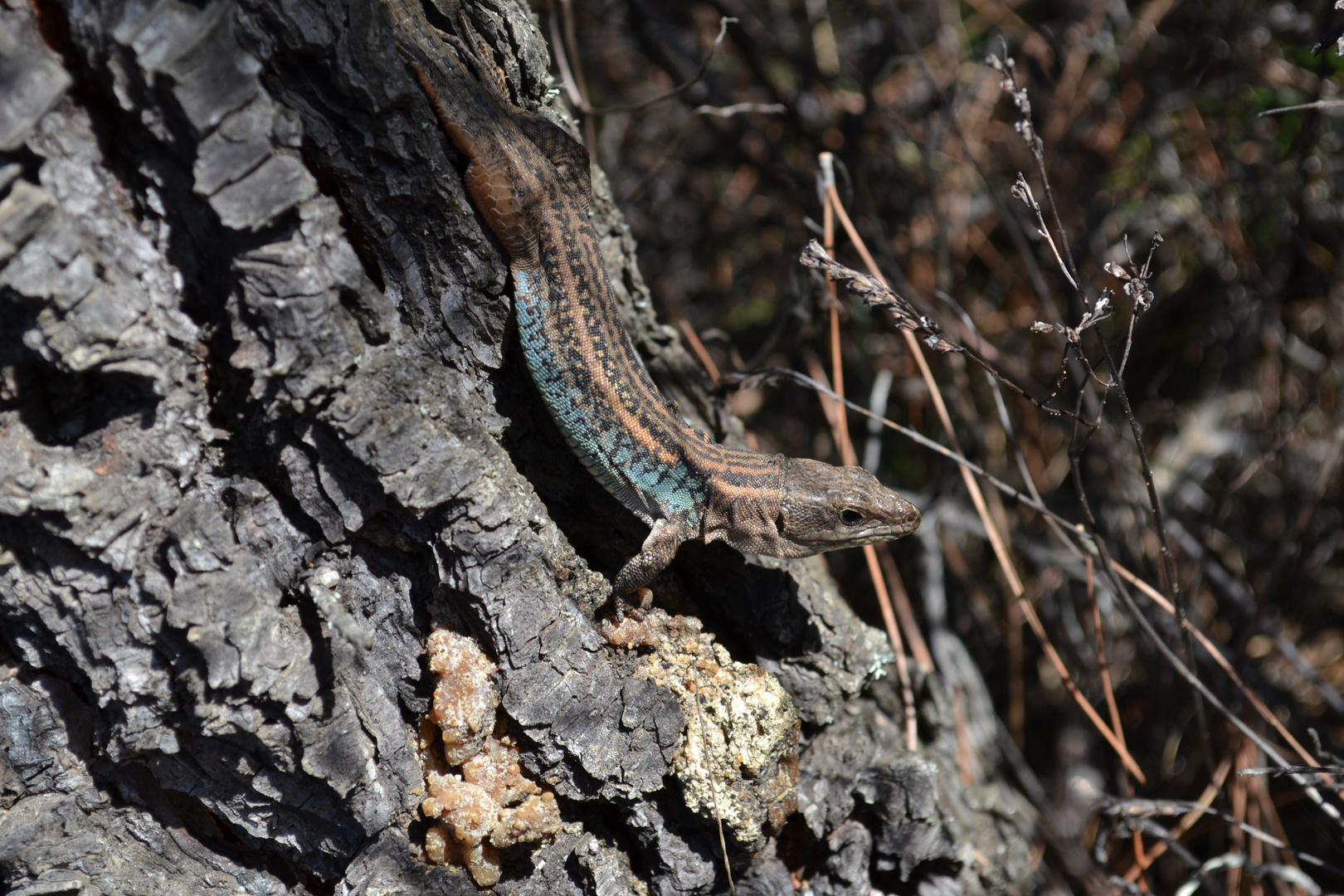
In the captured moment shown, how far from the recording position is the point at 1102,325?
4102 millimetres

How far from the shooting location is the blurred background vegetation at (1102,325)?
4.20 m

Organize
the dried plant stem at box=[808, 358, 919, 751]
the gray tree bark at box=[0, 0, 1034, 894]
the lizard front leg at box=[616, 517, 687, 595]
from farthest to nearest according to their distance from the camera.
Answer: the dried plant stem at box=[808, 358, 919, 751], the lizard front leg at box=[616, 517, 687, 595], the gray tree bark at box=[0, 0, 1034, 894]

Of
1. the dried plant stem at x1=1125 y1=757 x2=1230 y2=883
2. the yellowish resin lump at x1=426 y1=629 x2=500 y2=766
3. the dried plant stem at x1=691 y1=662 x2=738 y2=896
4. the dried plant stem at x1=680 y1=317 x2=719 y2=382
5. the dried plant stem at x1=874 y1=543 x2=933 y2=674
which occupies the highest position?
the dried plant stem at x1=680 y1=317 x2=719 y2=382

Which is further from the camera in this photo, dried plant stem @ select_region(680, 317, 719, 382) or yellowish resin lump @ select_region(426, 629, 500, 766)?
dried plant stem @ select_region(680, 317, 719, 382)

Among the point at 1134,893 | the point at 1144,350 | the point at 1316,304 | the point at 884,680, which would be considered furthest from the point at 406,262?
the point at 1316,304

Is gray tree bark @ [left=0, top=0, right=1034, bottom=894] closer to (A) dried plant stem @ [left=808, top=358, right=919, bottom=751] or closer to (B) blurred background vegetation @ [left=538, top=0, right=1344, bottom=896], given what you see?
(A) dried plant stem @ [left=808, top=358, right=919, bottom=751]

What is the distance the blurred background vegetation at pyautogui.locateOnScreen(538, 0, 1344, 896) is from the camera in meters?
4.20

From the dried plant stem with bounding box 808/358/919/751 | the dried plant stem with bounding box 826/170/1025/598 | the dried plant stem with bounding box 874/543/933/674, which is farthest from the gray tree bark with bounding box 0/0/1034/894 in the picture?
the dried plant stem with bounding box 826/170/1025/598

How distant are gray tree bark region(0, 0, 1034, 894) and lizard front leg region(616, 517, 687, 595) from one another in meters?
0.10

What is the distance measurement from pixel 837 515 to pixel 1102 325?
1.92m

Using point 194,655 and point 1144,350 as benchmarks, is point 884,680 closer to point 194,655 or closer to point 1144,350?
point 194,655

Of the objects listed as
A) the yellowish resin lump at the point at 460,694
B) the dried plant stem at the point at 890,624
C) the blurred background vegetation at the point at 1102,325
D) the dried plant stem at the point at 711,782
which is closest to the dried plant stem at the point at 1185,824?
the blurred background vegetation at the point at 1102,325

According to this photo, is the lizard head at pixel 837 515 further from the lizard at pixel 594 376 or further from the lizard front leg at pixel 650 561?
the lizard front leg at pixel 650 561

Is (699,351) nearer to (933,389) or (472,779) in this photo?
(933,389)
